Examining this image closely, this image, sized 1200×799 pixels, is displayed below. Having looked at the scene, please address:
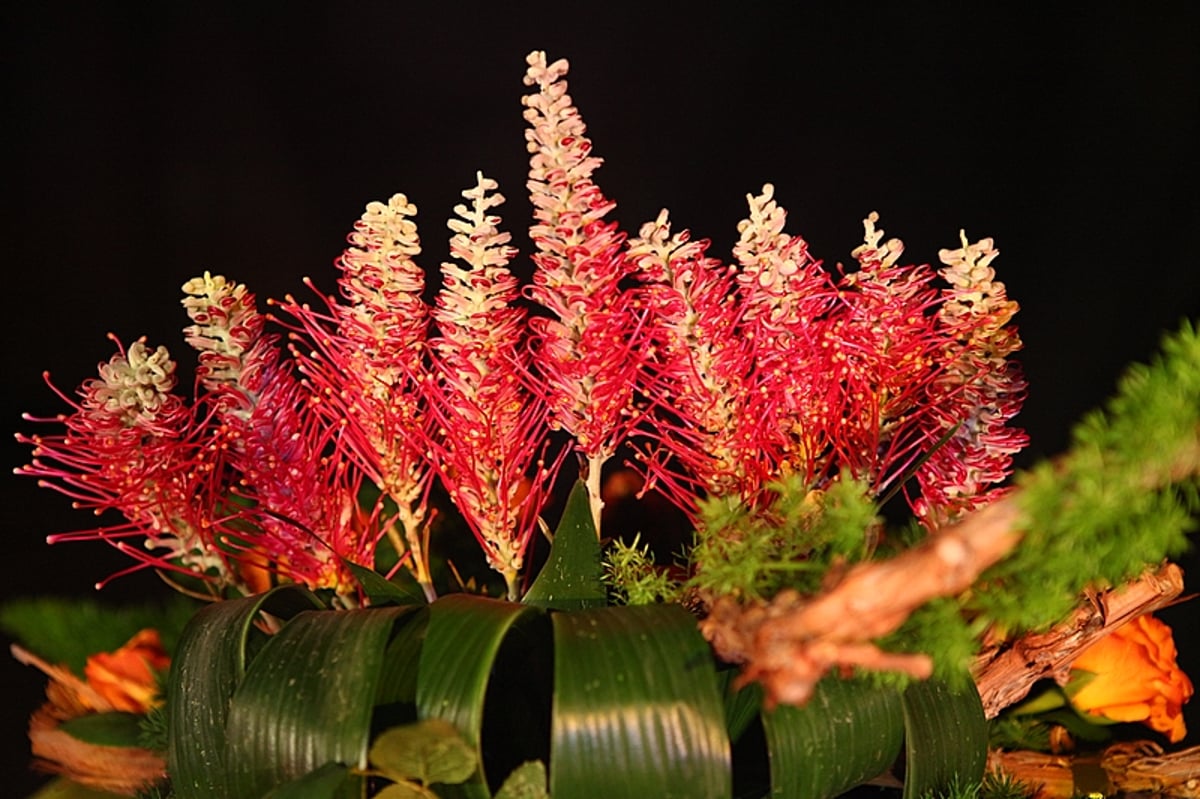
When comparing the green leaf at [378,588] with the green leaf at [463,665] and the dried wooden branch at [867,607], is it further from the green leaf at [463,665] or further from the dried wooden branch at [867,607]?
the dried wooden branch at [867,607]

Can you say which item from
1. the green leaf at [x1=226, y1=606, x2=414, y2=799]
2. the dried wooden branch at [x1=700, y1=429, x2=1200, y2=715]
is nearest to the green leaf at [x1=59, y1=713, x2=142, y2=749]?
the green leaf at [x1=226, y1=606, x2=414, y2=799]

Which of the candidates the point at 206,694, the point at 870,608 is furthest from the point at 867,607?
the point at 206,694

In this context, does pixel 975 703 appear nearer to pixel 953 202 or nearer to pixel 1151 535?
pixel 1151 535

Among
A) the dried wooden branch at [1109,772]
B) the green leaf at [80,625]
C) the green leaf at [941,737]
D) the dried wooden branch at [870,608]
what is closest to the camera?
the dried wooden branch at [870,608]

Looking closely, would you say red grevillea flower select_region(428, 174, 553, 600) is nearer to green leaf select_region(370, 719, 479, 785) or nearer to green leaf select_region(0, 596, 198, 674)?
green leaf select_region(370, 719, 479, 785)

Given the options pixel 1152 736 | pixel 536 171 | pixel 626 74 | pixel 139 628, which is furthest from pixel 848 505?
pixel 626 74

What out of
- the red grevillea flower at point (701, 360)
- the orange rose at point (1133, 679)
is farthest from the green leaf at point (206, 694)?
the orange rose at point (1133, 679)
